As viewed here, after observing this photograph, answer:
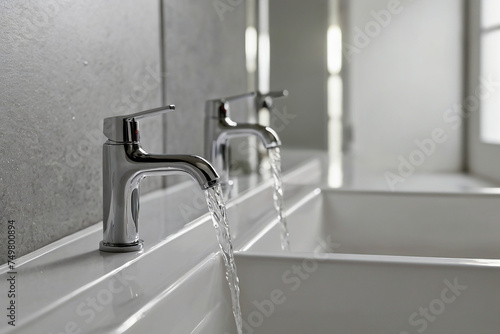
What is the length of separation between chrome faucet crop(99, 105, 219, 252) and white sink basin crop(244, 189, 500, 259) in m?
0.50

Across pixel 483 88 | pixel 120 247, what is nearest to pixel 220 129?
pixel 120 247

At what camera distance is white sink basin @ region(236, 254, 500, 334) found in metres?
0.70

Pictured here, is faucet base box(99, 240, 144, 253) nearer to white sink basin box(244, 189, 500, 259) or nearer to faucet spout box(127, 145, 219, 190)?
faucet spout box(127, 145, 219, 190)

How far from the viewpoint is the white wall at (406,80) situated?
7.26 ft

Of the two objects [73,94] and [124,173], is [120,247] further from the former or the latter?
[73,94]

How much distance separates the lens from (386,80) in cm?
227

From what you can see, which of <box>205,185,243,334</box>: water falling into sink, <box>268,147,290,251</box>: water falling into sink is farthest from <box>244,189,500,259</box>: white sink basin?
<box>205,185,243,334</box>: water falling into sink

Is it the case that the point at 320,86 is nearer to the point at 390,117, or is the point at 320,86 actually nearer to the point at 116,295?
the point at 390,117

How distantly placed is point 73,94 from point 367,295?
47 centimetres

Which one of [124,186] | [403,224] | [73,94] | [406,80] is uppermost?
[406,80]

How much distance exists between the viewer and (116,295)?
586 mm

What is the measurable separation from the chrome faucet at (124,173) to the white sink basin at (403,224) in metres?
0.50

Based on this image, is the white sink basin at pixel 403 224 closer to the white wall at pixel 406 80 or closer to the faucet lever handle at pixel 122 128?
the faucet lever handle at pixel 122 128

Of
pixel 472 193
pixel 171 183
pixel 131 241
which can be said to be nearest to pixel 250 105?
pixel 171 183
